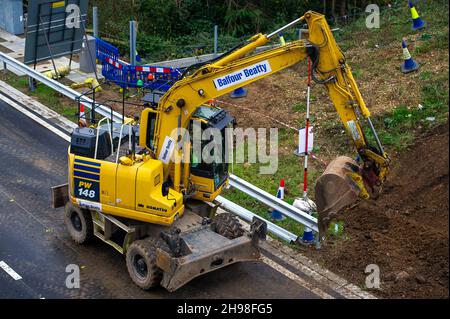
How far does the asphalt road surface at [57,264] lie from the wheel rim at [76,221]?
33cm

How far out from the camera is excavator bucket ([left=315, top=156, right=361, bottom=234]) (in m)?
12.4

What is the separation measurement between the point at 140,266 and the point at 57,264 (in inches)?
65.4

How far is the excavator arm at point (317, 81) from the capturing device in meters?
11.9

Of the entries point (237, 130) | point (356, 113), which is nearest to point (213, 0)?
point (237, 130)

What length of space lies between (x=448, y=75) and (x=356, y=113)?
233 inches

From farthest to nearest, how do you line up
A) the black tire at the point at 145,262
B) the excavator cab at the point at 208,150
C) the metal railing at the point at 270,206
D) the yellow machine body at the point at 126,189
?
the metal railing at the point at 270,206 → the excavator cab at the point at 208,150 → the yellow machine body at the point at 126,189 → the black tire at the point at 145,262

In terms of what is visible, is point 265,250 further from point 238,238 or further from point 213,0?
point 213,0

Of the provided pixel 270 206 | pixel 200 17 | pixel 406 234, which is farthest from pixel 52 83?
pixel 406 234

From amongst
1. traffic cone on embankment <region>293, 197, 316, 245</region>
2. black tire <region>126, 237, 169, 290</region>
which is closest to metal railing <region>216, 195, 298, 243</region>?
traffic cone on embankment <region>293, 197, 316, 245</region>

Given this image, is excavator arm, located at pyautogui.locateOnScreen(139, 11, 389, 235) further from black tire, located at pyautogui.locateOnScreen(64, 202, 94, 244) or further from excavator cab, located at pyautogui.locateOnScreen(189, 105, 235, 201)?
black tire, located at pyautogui.locateOnScreen(64, 202, 94, 244)

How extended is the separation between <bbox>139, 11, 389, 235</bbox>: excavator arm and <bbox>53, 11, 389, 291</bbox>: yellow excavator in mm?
16

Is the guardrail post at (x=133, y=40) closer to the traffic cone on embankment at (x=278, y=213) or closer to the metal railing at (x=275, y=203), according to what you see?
the metal railing at (x=275, y=203)

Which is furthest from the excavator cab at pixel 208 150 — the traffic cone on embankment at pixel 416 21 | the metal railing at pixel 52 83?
the traffic cone on embankment at pixel 416 21

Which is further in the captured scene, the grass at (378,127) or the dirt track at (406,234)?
the grass at (378,127)
